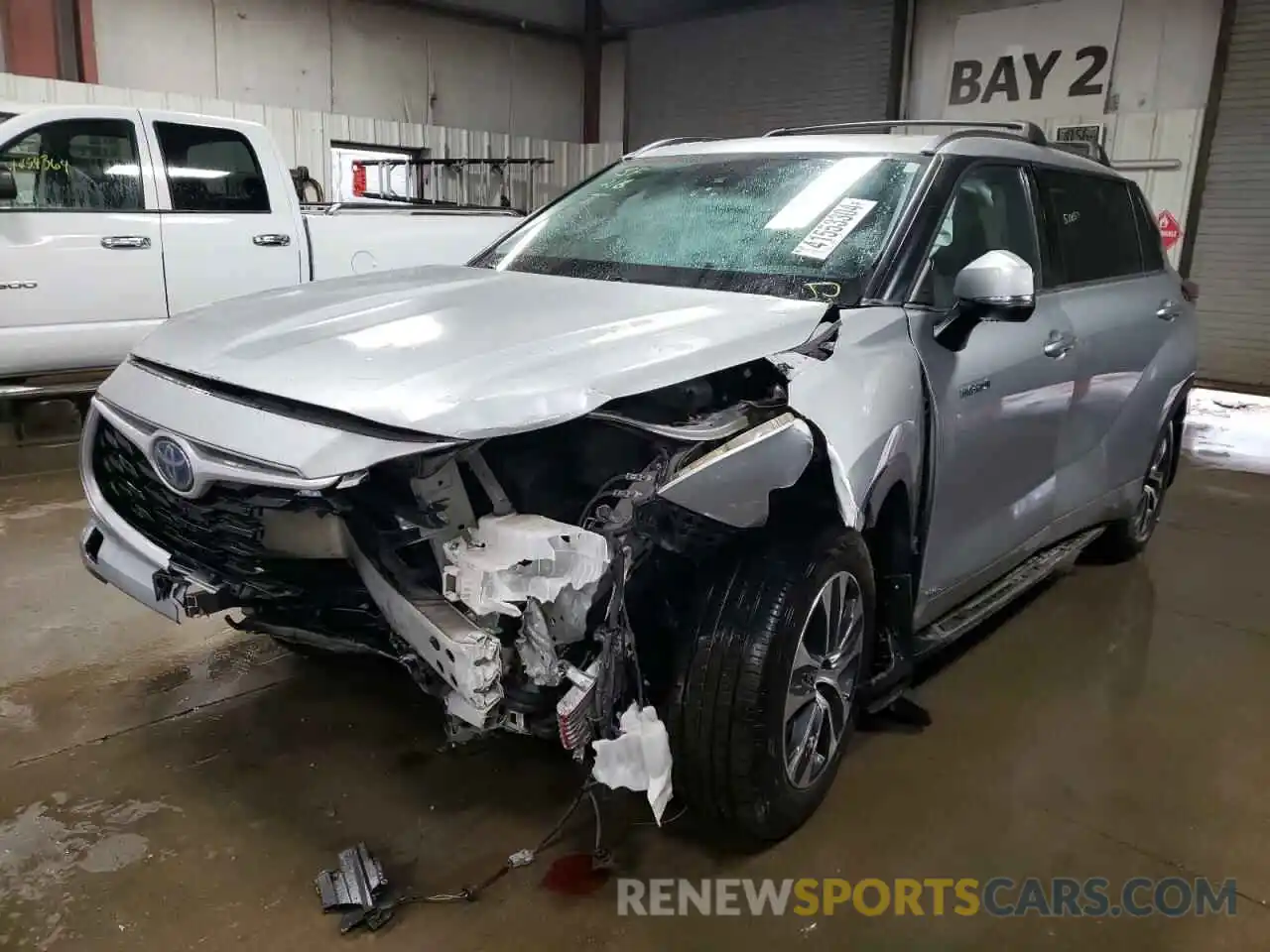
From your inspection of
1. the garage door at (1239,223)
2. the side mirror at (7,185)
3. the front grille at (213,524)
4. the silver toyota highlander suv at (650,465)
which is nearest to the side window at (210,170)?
the side mirror at (7,185)

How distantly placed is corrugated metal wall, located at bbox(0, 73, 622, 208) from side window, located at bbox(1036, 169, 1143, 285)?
165 inches

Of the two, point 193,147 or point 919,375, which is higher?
point 193,147

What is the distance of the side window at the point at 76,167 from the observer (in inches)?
214

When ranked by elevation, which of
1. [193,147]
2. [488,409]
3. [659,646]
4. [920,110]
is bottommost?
[659,646]

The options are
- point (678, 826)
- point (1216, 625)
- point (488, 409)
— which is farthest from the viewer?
point (1216, 625)

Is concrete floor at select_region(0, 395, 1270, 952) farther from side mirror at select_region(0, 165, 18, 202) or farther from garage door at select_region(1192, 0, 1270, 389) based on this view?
garage door at select_region(1192, 0, 1270, 389)

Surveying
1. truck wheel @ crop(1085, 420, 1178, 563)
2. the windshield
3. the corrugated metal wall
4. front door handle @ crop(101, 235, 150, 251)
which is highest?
the corrugated metal wall

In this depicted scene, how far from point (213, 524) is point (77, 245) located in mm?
4511

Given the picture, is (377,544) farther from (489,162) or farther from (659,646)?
(489,162)

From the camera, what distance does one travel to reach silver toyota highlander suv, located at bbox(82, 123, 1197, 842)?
186 centimetres

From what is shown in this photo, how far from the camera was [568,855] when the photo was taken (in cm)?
223

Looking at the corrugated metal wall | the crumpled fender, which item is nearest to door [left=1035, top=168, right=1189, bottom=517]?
the crumpled fender

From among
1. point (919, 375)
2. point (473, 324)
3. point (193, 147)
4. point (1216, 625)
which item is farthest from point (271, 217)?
point (1216, 625)

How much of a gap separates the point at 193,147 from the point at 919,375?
538 cm
